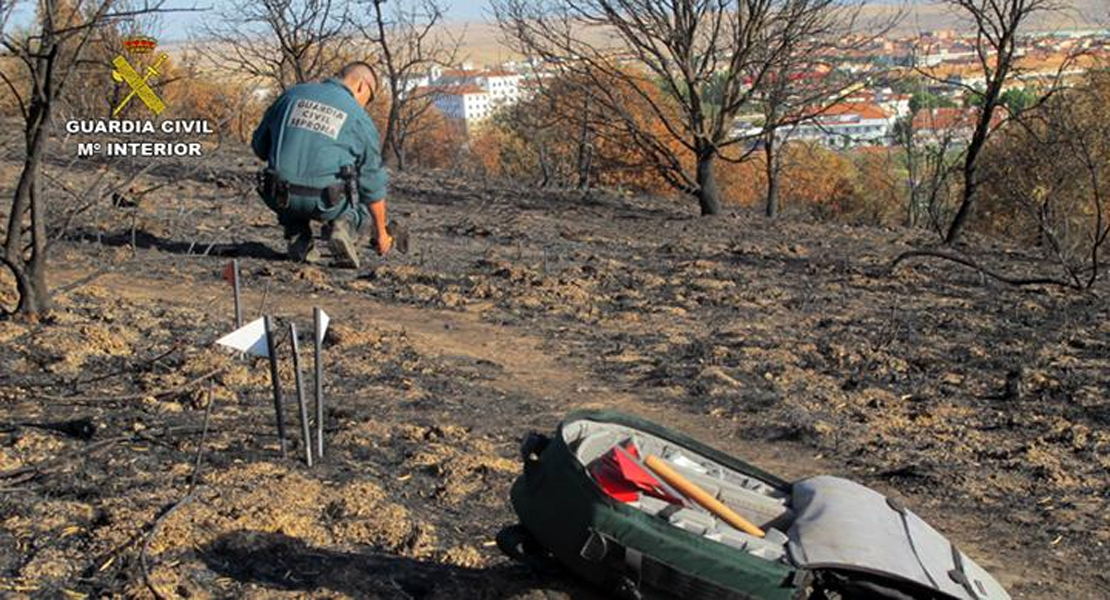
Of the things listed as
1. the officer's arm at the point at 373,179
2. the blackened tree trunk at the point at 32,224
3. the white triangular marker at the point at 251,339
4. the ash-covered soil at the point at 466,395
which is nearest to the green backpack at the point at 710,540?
the ash-covered soil at the point at 466,395

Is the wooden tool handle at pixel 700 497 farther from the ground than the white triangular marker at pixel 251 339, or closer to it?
closer to it

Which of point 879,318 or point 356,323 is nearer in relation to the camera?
point 356,323

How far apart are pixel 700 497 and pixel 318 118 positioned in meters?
5.06

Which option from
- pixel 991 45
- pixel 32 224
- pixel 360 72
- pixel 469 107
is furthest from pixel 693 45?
pixel 469 107

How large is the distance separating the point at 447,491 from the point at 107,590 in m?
1.57

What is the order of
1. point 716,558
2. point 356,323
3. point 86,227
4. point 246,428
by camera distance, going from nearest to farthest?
1. point 716,558
2. point 246,428
3. point 356,323
4. point 86,227

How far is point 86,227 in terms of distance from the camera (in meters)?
10.2

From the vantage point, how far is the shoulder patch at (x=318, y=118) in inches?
310

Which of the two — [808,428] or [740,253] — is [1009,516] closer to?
[808,428]

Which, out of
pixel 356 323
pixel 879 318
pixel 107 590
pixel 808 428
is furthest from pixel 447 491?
pixel 879 318

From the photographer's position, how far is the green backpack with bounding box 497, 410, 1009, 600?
3459 millimetres

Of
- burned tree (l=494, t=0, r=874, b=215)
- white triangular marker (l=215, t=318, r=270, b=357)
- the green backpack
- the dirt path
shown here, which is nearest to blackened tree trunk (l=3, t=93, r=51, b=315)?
the dirt path

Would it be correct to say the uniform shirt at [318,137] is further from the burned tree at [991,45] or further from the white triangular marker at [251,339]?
the burned tree at [991,45]

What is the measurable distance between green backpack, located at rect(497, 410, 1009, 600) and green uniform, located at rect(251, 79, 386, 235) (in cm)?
444
